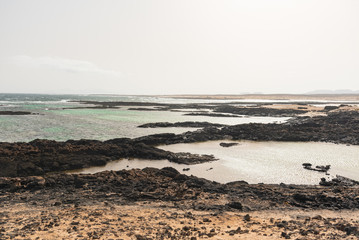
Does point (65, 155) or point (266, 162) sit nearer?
point (65, 155)

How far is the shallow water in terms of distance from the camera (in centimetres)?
1441

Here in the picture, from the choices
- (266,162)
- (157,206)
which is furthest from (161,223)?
(266,162)

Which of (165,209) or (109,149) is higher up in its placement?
(109,149)

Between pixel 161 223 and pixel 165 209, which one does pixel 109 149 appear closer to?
pixel 165 209

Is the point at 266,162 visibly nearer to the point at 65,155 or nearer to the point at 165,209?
the point at 165,209

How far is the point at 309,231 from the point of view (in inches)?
284

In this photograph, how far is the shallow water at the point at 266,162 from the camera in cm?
1441

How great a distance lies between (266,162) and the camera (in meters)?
17.7

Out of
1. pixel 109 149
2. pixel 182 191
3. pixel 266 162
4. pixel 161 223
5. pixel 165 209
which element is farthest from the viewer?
pixel 109 149

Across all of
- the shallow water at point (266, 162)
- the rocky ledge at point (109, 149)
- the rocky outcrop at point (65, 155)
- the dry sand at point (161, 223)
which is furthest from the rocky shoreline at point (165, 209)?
the rocky ledge at point (109, 149)

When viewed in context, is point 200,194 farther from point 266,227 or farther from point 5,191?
point 5,191

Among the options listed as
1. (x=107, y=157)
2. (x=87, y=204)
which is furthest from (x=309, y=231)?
(x=107, y=157)

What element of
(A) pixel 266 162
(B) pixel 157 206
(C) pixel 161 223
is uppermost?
(C) pixel 161 223

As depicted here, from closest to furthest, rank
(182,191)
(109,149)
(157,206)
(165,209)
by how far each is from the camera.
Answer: (165,209), (157,206), (182,191), (109,149)
